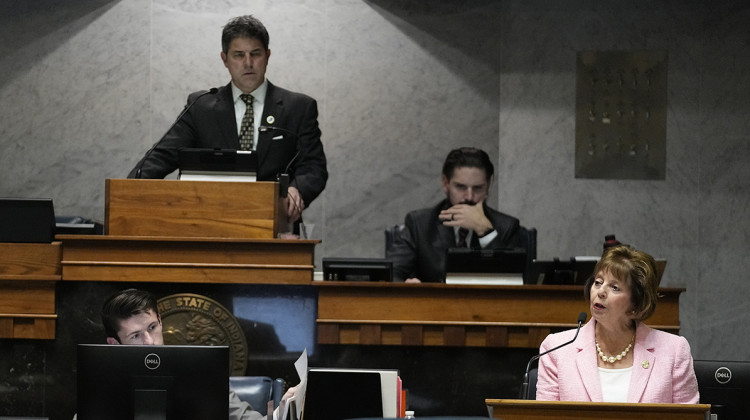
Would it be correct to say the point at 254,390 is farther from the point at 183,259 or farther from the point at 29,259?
the point at 29,259

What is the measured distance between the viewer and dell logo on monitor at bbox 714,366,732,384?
10.6 feet

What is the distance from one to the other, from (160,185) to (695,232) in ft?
13.4

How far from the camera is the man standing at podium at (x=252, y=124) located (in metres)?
5.03

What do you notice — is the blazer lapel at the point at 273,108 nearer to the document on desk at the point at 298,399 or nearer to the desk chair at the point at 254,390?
the desk chair at the point at 254,390

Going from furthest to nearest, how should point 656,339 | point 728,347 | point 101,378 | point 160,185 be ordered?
point 728,347 → point 160,185 → point 656,339 → point 101,378

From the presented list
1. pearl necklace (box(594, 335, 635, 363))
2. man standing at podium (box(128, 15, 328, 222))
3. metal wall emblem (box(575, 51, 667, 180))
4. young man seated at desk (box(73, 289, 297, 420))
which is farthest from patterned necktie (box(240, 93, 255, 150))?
metal wall emblem (box(575, 51, 667, 180))

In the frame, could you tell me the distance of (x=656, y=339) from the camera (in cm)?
337

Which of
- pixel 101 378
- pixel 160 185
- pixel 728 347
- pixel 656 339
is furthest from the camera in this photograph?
pixel 728 347

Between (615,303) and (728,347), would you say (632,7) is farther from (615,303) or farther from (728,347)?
(615,303)

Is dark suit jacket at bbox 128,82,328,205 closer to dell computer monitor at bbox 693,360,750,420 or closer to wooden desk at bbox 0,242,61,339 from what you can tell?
wooden desk at bbox 0,242,61,339

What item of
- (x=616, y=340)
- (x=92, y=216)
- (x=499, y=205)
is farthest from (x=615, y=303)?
(x=92, y=216)

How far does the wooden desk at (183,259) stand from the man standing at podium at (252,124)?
73 centimetres

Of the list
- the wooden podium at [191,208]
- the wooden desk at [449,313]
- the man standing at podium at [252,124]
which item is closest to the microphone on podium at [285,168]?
the man standing at podium at [252,124]

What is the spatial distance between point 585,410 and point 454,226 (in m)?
2.47
